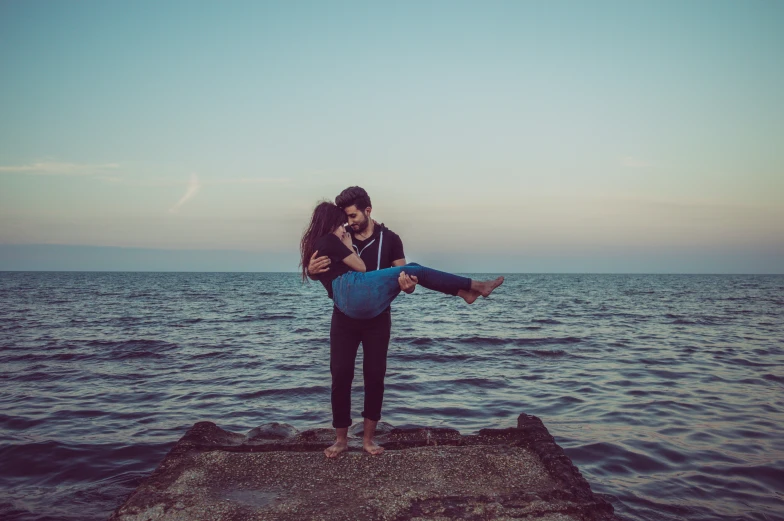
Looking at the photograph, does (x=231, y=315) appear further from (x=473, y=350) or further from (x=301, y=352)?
(x=473, y=350)

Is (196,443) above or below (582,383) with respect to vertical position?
above

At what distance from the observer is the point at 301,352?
14.1 metres

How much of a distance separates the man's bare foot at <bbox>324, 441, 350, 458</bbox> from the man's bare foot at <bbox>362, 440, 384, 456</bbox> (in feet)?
0.60

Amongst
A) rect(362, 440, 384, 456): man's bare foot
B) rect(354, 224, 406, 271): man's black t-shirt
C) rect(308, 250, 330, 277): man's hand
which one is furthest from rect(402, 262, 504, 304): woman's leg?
rect(362, 440, 384, 456): man's bare foot

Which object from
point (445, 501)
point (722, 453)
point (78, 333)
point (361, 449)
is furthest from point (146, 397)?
point (78, 333)

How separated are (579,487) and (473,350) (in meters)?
10.9

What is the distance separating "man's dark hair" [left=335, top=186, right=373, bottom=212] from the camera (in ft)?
13.9

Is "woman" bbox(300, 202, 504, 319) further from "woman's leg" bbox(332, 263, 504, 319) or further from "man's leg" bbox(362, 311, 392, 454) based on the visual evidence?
"man's leg" bbox(362, 311, 392, 454)

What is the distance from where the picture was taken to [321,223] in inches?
167

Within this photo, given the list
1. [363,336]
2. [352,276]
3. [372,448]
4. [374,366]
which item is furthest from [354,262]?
[372,448]

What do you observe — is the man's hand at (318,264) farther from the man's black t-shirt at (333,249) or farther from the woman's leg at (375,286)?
the woman's leg at (375,286)

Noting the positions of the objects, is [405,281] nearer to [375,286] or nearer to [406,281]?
[406,281]

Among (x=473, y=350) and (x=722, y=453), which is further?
(x=473, y=350)

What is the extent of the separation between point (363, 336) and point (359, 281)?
23.4 inches
